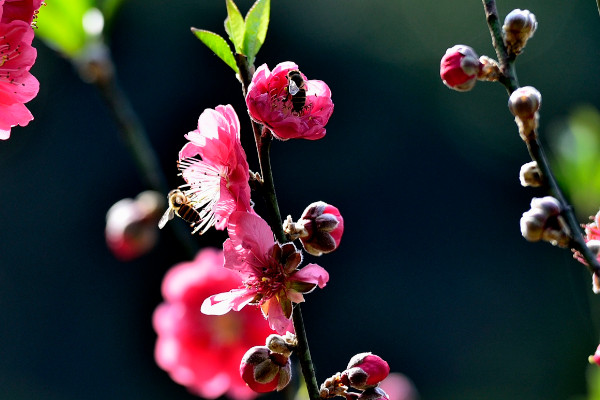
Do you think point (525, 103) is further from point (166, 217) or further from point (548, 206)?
point (166, 217)

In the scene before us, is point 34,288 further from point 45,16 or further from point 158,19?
point 45,16

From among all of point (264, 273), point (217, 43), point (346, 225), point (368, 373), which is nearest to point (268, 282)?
point (264, 273)

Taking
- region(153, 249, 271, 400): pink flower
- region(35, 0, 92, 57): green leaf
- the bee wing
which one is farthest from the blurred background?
the bee wing

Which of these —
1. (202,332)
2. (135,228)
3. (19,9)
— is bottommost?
(202,332)

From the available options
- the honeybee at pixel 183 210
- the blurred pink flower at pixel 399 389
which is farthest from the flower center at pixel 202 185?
the blurred pink flower at pixel 399 389

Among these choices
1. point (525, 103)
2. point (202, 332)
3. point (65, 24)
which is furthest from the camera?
point (202, 332)

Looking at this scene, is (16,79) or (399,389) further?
(399,389)

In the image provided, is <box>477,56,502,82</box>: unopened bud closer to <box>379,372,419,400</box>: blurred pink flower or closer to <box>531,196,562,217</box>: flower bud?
<box>531,196,562,217</box>: flower bud

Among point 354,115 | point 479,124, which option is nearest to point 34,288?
point 354,115

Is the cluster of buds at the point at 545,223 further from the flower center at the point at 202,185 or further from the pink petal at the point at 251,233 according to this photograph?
the flower center at the point at 202,185
